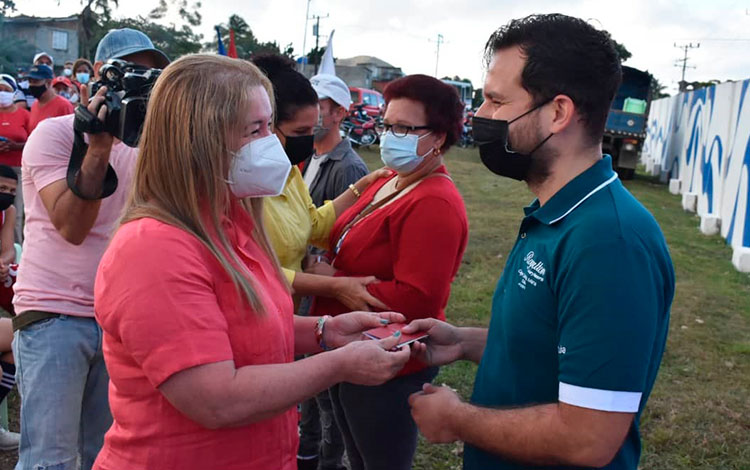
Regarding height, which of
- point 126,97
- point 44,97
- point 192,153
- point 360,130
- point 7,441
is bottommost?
point 7,441

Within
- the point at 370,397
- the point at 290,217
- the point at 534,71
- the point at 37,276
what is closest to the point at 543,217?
the point at 534,71

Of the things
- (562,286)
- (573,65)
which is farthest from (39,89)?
(562,286)

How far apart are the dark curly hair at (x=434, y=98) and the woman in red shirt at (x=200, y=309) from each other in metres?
1.24

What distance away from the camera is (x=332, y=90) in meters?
4.18

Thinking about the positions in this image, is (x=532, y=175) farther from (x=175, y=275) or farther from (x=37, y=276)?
(x=37, y=276)

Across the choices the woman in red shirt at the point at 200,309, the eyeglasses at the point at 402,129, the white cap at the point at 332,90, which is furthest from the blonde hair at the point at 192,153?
the white cap at the point at 332,90

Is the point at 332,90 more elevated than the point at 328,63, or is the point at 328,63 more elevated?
Answer: the point at 328,63

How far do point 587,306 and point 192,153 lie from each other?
3.32ft

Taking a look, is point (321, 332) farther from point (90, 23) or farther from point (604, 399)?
point (90, 23)

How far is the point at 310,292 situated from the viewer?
2.85 metres

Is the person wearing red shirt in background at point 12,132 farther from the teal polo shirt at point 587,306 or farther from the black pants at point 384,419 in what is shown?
the teal polo shirt at point 587,306

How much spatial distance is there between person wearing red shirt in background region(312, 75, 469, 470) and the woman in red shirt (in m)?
0.86

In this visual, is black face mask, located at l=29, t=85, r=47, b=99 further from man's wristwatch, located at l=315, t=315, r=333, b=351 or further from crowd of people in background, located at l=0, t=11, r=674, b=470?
man's wristwatch, located at l=315, t=315, r=333, b=351

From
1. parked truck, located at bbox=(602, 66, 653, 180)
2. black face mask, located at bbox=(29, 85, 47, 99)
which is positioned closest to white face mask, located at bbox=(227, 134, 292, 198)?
black face mask, located at bbox=(29, 85, 47, 99)
